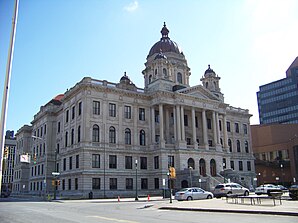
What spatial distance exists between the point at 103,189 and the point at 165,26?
45.1m

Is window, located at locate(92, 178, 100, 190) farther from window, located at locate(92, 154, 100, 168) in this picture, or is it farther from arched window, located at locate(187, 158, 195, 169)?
arched window, located at locate(187, 158, 195, 169)

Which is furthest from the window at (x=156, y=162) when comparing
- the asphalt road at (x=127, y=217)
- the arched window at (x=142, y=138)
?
the asphalt road at (x=127, y=217)

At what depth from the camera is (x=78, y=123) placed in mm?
59062

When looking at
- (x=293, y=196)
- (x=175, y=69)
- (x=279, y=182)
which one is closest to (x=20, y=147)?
(x=175, y=69)

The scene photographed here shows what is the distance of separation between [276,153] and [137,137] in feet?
187

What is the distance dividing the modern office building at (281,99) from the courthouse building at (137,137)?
198 ft

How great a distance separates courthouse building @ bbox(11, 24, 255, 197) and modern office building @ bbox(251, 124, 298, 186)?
66.0 feet

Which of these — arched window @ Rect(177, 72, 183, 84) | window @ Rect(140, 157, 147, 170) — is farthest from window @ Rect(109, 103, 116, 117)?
arched window @ Rect(177, 72, 183, 84)

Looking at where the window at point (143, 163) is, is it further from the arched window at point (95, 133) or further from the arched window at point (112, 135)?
the arched window at point (95, 133)

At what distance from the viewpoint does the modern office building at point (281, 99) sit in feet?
412

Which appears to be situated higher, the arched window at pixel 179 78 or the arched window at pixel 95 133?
the arched window at pixel 179 78

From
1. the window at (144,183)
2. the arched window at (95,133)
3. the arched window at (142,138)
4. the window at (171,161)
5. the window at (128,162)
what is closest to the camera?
the arched window at (95,133)

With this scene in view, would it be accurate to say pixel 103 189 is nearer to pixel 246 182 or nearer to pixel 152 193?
pixel 152 193

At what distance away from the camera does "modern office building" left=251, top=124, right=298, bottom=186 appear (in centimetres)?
8906
